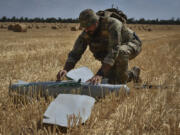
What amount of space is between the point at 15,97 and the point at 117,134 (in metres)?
1.34

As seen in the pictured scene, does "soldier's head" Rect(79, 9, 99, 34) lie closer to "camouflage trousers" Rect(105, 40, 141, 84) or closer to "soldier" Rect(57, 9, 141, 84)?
"soldier" Rect(57, 9, 141, 84)

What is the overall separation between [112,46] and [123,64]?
47cm

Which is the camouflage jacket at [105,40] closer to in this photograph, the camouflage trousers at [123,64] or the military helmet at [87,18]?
the camouflage trousers at [123,64]

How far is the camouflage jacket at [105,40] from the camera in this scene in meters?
3.00

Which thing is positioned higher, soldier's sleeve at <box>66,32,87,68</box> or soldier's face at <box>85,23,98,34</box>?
soldier's face at <box>85,23,98,34</box>

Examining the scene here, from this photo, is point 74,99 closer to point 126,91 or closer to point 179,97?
point 126,91

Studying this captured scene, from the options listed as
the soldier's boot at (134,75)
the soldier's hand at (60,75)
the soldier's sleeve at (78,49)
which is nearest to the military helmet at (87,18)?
the soldier's sleeve at (78,49)

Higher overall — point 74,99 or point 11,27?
point 11,27

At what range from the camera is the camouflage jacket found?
9.84 feet

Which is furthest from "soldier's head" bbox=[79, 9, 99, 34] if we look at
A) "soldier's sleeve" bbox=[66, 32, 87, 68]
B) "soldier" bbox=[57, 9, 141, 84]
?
"soldier's sleeve" bbox=[66, 32, 87, 68]

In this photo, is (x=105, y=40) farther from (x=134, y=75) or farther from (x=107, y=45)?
(x=134, y=75)

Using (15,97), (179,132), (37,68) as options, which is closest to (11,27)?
(37,68)

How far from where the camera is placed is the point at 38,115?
81.4 inches

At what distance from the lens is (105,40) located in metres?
3.39
